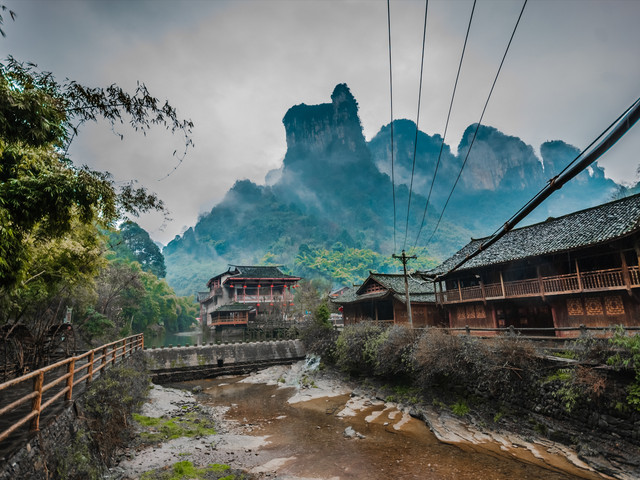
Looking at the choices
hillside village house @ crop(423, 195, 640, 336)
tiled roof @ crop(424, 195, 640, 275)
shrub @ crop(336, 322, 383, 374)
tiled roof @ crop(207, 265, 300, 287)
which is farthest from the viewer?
tiled roof @ crop(207, 265, 300, 287)

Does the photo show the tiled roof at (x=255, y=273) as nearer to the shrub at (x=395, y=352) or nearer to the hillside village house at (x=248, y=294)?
the hillside village house at (x=248, y=294)

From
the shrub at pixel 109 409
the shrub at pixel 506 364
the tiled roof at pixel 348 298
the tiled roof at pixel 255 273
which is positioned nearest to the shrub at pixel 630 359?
the shrub at pixel 506 364

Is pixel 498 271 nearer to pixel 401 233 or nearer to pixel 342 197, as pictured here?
pixel 401 233

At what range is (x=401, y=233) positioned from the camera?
120 meters

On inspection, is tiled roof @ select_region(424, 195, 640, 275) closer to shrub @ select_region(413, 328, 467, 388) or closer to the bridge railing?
the bridge railing

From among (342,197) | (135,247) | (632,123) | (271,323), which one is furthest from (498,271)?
(342,197)

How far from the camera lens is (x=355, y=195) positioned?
128 metres

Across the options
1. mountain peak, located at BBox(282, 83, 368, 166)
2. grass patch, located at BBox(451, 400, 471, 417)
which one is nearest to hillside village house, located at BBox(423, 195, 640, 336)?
grass patch, located at BBox(451, 400, 471, 417)

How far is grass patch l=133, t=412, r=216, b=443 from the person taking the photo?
967cm

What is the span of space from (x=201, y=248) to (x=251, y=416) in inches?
4782

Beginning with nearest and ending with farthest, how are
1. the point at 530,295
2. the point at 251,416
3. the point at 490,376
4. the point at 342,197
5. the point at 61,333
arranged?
the point at 490,376 < the point at 251,416 < the point at 61,333 < the point at 530,295 < the point at 342,197

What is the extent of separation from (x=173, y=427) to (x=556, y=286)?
712 inches

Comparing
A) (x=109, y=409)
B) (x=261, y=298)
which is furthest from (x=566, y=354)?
(x=261, y=298)

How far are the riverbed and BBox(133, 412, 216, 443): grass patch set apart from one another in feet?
1.59
